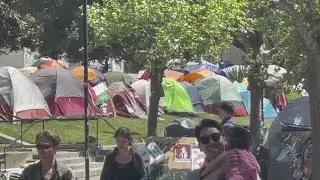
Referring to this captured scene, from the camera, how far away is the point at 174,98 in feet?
109

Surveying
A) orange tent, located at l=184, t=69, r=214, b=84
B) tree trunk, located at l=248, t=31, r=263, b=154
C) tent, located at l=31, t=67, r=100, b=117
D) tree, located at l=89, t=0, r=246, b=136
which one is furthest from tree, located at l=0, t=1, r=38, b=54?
orange tent, located at l=184, t=69, r=214, b=84

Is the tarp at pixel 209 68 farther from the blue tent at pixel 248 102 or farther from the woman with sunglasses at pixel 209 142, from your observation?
the woman with sunglasses at pixel 209 142

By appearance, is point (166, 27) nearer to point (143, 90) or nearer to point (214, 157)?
point (143, 90)

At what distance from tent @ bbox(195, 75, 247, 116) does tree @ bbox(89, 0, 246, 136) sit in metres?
15.3

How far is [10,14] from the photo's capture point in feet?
35.2

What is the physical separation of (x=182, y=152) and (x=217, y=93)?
2317 centimetres

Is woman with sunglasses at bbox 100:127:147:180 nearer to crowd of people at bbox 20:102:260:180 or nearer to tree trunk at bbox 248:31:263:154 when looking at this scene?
crowd of people at bbox 20:102:260:180

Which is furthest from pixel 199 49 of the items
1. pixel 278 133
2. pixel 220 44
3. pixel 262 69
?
pixel 278 133

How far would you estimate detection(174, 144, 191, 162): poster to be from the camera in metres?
12.1

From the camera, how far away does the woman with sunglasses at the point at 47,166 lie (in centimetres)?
552

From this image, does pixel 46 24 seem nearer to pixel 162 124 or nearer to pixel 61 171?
pixel 162 124

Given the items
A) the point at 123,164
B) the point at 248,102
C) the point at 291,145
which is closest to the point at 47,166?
the point at 123,164

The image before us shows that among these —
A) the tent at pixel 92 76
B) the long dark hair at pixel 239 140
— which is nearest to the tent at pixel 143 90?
Result: the tent at pixel 92 76

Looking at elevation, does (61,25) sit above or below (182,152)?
above
